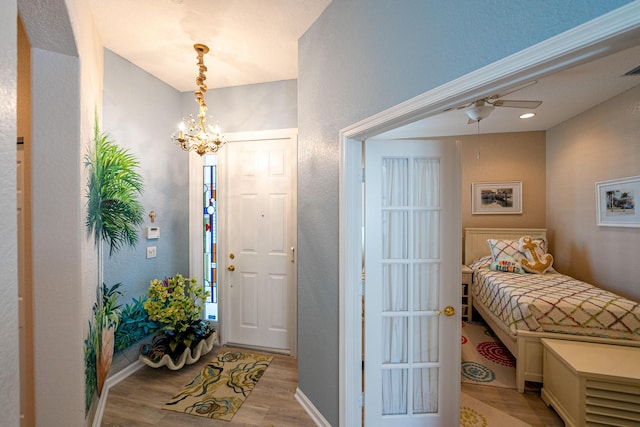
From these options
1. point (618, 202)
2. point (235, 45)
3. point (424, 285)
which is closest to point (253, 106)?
point (235, 45)

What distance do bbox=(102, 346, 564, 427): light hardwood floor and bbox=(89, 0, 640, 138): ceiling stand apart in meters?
2.48

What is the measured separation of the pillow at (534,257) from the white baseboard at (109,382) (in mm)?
4846

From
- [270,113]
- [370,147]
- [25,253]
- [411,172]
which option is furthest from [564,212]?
[25,253]

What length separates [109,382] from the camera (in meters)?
2.32

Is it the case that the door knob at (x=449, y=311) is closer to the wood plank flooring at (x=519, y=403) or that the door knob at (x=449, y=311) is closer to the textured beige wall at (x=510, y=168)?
the wood plank flooring at (x=519, y=403)

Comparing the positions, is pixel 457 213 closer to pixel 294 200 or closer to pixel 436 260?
pixel 436 260

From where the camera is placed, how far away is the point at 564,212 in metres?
3.88

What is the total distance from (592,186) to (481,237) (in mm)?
1505

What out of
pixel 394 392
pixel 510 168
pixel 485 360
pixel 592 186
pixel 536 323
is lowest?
pixel 485 360

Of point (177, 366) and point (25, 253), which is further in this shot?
point (177, 366)

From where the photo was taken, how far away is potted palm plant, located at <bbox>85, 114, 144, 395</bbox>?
190 cm

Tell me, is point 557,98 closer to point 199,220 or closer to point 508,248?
point 508,248

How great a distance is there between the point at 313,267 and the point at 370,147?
1002mm

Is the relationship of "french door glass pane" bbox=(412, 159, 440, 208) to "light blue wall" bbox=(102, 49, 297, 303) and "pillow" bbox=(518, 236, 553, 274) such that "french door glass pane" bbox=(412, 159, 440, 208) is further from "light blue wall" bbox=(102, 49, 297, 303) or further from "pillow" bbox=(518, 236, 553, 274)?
"pillow" bbox=(518, 236, 553, 274)
